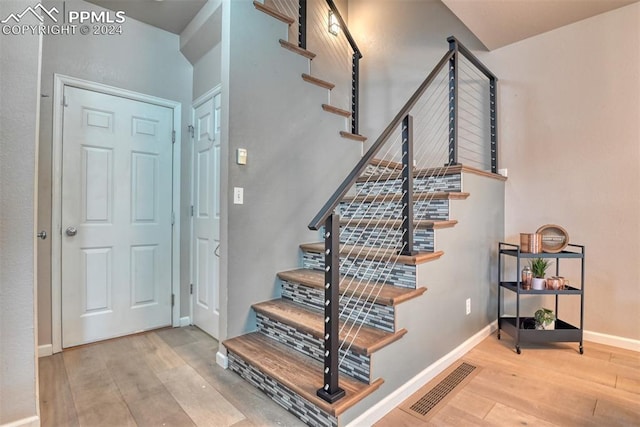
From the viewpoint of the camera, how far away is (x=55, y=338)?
244 centimetres

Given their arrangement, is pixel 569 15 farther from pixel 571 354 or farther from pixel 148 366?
pixel 148 366

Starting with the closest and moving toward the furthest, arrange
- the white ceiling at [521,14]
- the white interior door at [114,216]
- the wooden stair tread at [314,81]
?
the white ceiling at [521,14] < the white interior door at [114,216] < the wooden stair tread at [314,81]

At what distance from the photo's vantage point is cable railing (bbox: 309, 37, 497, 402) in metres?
1.50

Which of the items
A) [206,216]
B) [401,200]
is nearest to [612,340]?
[401,200]

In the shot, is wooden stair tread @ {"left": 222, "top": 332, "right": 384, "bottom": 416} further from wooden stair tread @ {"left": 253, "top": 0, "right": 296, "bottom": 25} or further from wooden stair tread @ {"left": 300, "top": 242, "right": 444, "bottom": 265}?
wooden stair tread @ {"left": 253, "top": 0, "right": 296, "bottom": 25}

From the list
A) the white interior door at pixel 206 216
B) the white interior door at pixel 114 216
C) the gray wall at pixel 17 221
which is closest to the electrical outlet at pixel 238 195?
the white interior door at pixel 206 216

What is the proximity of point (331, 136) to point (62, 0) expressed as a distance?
2362 mm

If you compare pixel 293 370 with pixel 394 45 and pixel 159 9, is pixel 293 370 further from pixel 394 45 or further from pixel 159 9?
pixel 394 45

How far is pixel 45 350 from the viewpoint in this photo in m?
2.40

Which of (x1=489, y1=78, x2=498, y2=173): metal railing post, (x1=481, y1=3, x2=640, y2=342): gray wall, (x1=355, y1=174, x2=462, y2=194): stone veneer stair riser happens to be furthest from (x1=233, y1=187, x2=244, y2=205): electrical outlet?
(x1=481, y1=3, x2=640, y2=342): gray wall

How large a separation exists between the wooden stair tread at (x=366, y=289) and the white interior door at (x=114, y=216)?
1355 mm

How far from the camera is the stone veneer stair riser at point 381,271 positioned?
1.94m

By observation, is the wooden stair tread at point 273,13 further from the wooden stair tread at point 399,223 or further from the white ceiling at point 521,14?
the wooden stair tread at point 399,223

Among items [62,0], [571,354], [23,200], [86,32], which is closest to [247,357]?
[23,200]
